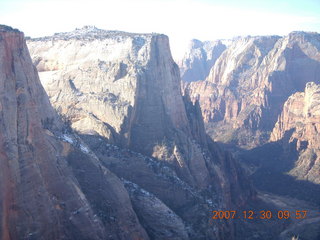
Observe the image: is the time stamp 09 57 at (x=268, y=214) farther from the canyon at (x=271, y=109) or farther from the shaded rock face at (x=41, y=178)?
the shaded rock face at (x=41, y=178)

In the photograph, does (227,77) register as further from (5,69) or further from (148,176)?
(5,69)

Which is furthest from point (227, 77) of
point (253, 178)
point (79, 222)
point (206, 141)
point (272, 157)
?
point (79, 222)

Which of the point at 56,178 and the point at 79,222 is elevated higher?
the point at 56,178

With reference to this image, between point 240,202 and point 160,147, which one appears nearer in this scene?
point 160,147

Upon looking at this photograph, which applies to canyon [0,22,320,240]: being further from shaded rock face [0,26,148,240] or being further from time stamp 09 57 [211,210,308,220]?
time stamp 09 57 [211,210,308,220]

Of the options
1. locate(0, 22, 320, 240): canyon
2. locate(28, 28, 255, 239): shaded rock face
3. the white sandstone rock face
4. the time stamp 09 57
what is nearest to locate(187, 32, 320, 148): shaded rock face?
locate(0, 22, 320, 240): canyon

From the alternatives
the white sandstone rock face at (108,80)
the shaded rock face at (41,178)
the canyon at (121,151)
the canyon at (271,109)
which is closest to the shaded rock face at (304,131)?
the canyon at (271,109)
